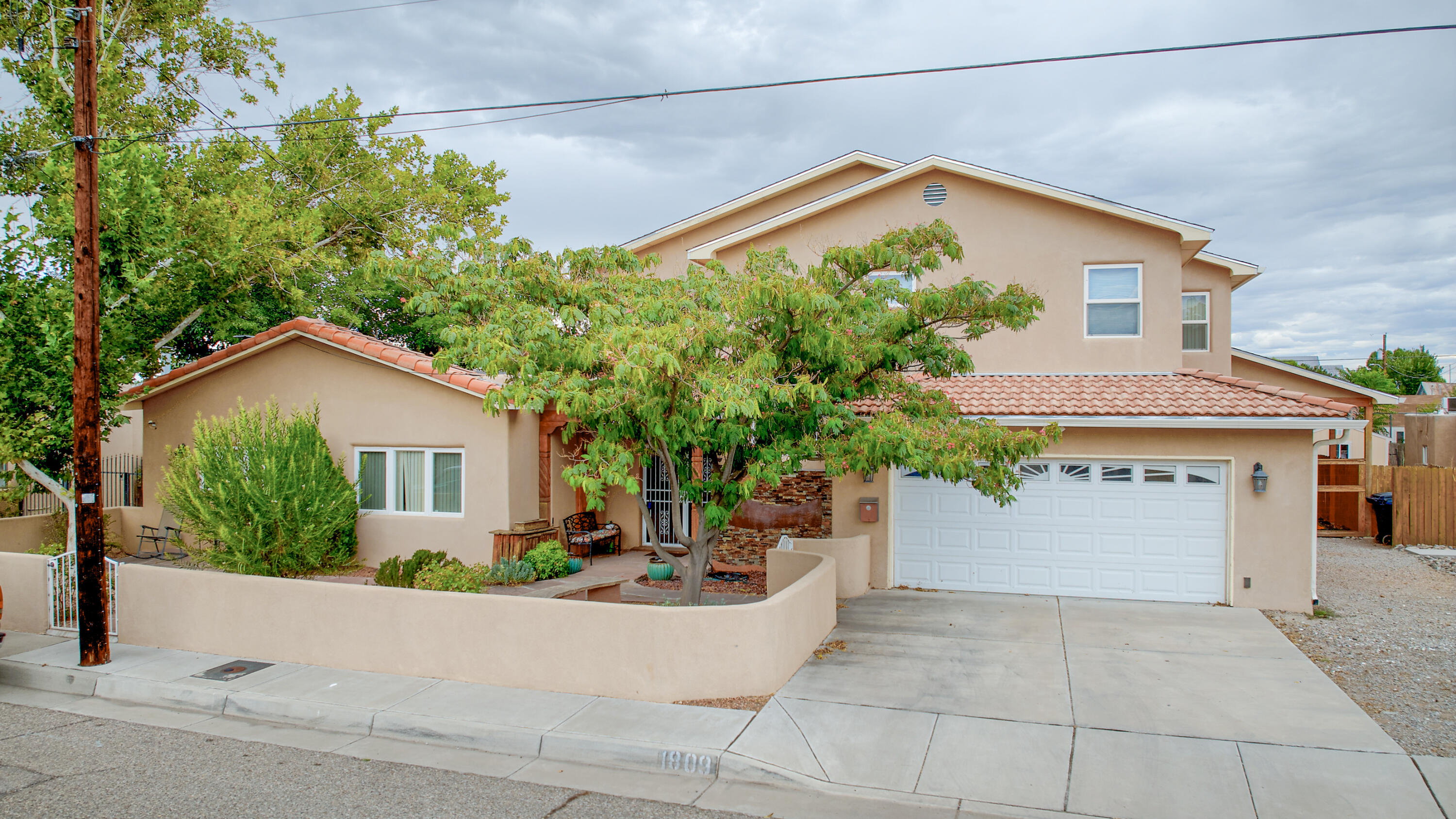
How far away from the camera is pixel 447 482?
13.9 metres

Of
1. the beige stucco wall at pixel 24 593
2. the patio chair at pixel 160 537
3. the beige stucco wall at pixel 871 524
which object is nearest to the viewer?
the beige stucco wall at pixel 24 593

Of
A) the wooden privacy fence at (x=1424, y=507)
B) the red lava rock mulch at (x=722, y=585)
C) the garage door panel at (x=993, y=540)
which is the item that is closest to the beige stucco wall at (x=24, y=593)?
the red lava rock mulch at (x=722, y=585)

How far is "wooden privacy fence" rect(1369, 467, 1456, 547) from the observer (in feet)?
57.7

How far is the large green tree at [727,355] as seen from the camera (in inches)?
296

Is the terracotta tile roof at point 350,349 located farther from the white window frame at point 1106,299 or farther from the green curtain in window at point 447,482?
the white window frame at point 1106,299

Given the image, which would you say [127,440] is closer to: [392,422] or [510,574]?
[392,422]

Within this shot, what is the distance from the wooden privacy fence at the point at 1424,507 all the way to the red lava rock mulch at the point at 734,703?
17.9m

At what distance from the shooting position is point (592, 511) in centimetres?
1589

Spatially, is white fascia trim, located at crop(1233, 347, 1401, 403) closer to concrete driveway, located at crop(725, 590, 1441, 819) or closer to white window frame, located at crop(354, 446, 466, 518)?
concrete driveway, located at crop(725, 590, 1441, 819)

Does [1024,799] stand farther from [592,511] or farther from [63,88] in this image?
[63,88]

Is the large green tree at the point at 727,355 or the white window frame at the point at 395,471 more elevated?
the large green tree at the point at 727,355

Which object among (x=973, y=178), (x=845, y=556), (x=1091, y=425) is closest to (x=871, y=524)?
(x=845, y=556)

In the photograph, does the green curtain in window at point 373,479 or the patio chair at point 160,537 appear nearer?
the green curtain in window at point 373,479

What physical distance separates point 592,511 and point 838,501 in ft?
17.8
